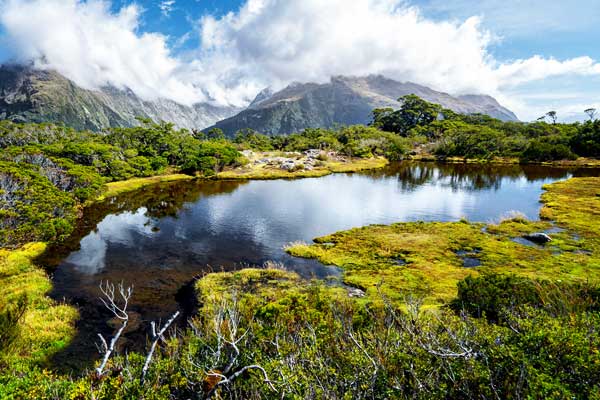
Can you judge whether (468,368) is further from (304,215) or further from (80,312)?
(304,215)

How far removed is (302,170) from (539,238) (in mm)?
75294

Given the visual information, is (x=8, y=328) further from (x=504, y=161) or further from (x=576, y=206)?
(x=504, y=161)

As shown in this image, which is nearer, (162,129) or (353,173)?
(353,173)

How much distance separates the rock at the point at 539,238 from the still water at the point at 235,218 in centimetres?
1057

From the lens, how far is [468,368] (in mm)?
9570

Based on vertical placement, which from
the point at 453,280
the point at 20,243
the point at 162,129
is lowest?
the point at 453,280

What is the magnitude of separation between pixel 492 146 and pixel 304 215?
11000cm

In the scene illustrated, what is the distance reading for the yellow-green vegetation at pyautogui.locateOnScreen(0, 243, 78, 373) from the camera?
1929 cm

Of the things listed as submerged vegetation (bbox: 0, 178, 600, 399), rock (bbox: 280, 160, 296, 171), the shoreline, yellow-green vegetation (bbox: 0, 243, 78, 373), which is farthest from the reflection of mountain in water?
yellow-green vegetation (bbox: 0, 243, 78, 373)

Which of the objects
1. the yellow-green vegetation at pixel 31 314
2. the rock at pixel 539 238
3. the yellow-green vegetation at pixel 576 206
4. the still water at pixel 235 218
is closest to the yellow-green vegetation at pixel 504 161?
the still water at pixel 235 218

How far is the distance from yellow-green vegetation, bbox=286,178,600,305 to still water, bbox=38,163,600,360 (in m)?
3.47

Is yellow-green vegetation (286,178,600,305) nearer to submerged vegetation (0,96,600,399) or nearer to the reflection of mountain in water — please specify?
submerged vegetation (0,96,600,399)

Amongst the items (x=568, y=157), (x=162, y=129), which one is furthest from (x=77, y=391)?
(x=568, y=157)

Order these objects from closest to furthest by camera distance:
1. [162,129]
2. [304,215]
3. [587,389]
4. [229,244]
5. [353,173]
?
[587,389] → [229,244] → [304,215] → [353,173] → [162,129]
